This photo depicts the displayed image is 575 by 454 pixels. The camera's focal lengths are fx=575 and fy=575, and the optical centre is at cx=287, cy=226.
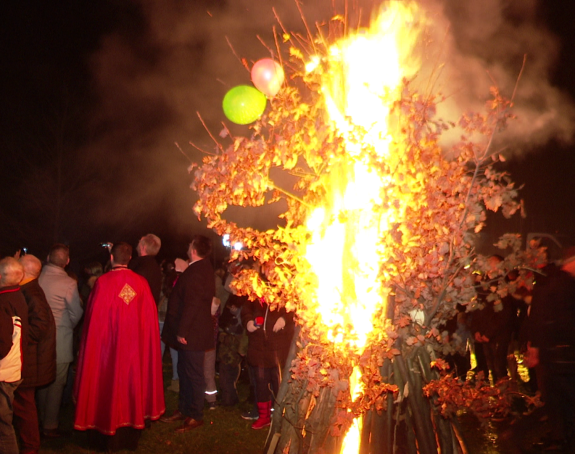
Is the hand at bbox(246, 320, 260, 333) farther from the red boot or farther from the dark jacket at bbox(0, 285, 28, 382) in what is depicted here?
the dark jacket at bbox(0, 285, 28, 382)

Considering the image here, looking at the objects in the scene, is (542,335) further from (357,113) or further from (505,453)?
(357,113)

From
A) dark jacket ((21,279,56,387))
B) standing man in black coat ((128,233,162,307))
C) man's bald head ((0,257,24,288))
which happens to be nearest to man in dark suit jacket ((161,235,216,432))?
standing man in black coat ((128,233,162,307))

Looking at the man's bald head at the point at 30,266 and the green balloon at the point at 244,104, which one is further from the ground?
the green balloon at the point at 244,104

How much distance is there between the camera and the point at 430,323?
14.0 feet

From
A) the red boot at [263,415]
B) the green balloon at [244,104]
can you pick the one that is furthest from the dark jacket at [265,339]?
the green balloon at [244,104]

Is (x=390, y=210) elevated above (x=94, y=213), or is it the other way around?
(x=94, y=213)

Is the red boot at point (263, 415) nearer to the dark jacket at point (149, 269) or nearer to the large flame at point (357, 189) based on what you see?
the dark jacket at point (149, 269)

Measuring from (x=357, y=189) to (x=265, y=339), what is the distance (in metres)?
2.85

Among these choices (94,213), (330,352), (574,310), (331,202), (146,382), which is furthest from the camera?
(94,213)

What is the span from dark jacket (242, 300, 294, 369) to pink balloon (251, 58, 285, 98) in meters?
Result: 2.63

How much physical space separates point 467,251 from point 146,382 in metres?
3.40

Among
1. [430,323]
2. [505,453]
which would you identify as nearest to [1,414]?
[430,323]

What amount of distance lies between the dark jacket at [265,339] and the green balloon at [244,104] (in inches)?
115

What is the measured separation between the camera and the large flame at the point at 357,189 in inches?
163
